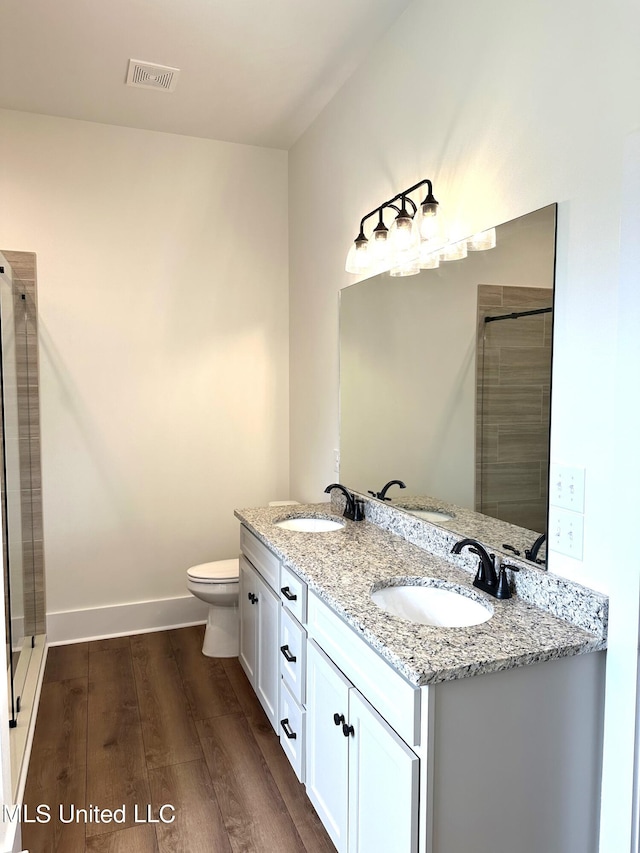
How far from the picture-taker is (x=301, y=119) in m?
3.14

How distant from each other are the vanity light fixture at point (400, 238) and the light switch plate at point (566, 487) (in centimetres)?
93

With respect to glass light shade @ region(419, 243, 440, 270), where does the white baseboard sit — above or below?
below

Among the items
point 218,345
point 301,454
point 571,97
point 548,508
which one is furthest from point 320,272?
point 548,508

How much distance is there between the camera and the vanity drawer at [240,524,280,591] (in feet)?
7.32

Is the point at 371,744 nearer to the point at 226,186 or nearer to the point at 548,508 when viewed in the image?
the point at 548,508

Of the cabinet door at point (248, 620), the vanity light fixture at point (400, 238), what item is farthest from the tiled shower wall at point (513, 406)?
the cabinet door at point (248, 620)

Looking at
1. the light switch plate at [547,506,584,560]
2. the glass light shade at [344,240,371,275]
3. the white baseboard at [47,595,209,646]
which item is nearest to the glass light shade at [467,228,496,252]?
the glass light shade at [344,240,371,275]

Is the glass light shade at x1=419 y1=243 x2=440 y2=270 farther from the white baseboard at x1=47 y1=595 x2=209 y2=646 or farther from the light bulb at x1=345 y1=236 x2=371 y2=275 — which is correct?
the white baseboard at x1=47 y1=595 x2=209 y2=646

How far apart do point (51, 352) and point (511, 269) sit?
2478 millimetres

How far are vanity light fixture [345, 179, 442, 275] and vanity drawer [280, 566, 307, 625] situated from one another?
3.96 feet

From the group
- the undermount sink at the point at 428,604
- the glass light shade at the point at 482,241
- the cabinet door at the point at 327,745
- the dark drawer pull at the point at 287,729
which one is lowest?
the dark drawer pull at the point at 287,729

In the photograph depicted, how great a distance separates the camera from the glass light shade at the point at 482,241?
176 centimetres

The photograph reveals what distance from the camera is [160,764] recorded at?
2205 millimetres

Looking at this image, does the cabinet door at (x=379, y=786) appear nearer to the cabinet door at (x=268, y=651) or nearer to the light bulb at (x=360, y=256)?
the cabinet door at (x=268, y=651)
